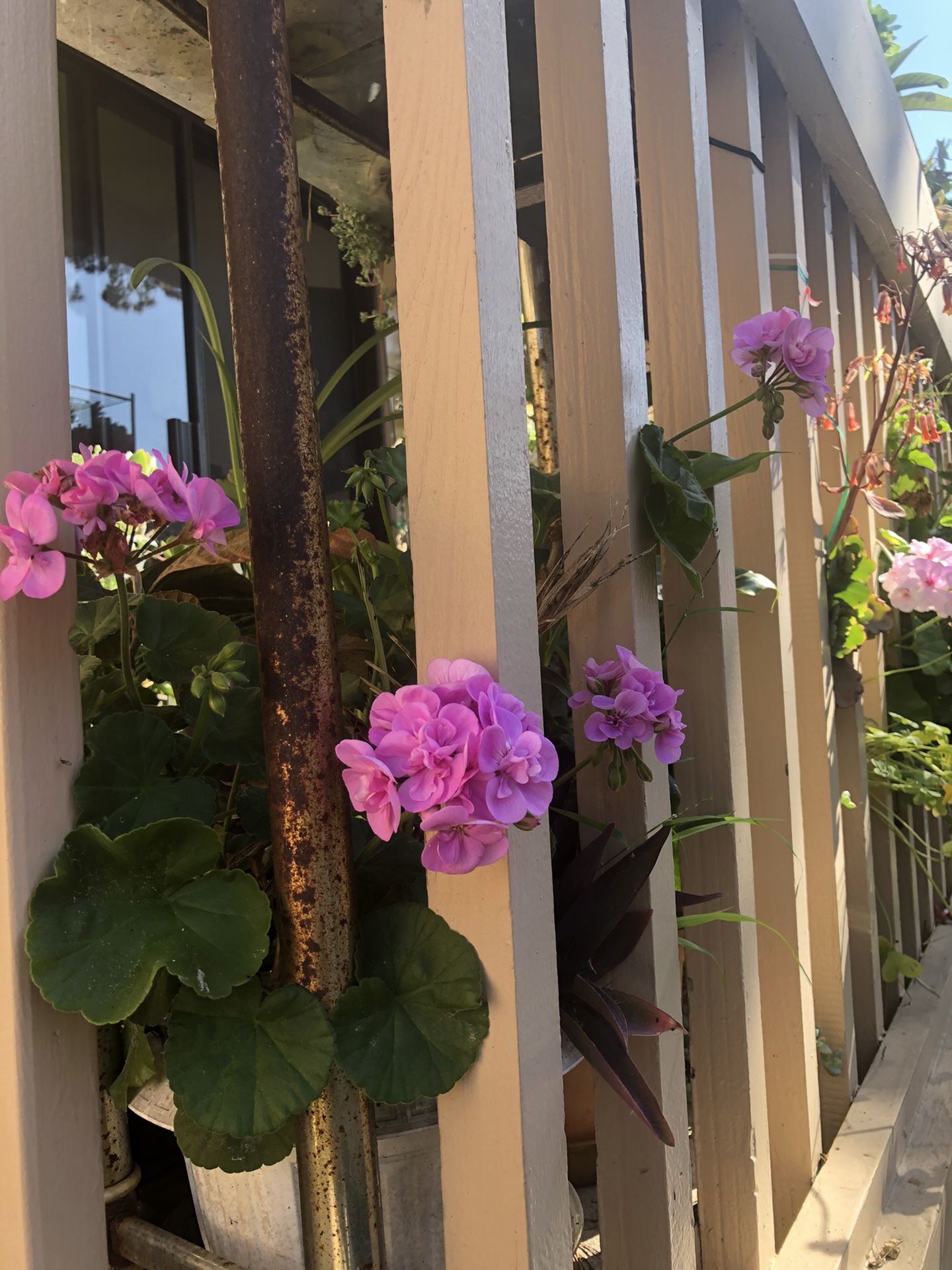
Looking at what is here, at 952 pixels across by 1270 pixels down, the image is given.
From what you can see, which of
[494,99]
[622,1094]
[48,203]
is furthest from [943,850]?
[48,203]

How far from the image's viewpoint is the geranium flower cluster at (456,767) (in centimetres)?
48

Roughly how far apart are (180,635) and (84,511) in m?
0.17

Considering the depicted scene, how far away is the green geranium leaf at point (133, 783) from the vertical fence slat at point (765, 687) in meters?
0.77

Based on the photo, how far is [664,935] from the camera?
0.78m

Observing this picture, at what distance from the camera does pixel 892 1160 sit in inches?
48.9

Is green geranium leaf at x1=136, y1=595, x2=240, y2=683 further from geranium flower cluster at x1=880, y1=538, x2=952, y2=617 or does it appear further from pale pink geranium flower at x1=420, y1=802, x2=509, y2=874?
geranium flower cluster at x1=880, y1=538, x2=952, y2=617

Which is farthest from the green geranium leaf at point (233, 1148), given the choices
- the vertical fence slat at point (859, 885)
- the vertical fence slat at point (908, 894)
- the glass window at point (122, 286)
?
the glass window at point (122, 286)

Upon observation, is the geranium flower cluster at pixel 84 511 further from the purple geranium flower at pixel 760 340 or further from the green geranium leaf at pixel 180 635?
the purple geranium flower at pixel 760 340

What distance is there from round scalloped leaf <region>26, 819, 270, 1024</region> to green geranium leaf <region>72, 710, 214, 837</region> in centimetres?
2

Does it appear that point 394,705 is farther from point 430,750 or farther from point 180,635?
point 180,635

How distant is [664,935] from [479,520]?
0.43 metres

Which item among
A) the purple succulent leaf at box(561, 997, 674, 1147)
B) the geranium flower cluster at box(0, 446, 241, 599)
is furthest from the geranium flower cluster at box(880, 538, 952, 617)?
the geranium flower cluster at box(0, 446, 241, 599)

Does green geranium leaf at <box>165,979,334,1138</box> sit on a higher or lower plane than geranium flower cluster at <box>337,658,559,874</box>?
lower

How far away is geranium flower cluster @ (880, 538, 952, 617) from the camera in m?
1.57
